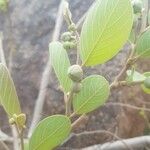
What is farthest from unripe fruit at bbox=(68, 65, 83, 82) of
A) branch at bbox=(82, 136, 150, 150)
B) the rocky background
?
the rocky background

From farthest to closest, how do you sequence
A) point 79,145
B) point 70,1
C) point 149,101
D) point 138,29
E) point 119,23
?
point 149,101
point 70,1
point 79,145
point 138,29
point 119,23

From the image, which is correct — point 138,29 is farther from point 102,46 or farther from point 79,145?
point 79,145

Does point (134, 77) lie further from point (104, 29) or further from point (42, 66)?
point (42, 66)

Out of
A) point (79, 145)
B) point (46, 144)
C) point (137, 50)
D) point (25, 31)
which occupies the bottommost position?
point (79, 145)

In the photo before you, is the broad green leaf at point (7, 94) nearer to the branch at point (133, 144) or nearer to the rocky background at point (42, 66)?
the branch at point (133, 144)

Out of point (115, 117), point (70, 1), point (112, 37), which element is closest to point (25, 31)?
point (70, 1)

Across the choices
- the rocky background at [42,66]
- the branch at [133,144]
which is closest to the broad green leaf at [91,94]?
the branch at [133,144]
